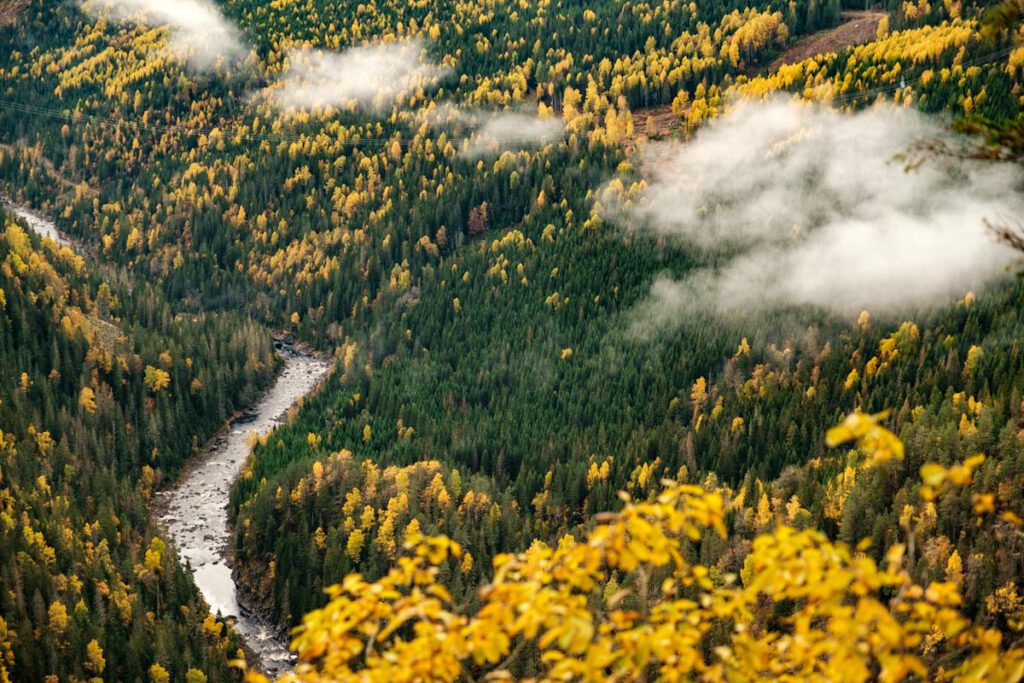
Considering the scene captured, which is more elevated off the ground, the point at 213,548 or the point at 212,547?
the point at 212,547

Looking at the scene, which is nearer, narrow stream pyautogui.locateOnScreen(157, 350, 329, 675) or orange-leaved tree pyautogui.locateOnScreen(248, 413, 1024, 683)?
orange-leaved tree pyautogui.locateOnScreen(248, 413, 1024, 683)

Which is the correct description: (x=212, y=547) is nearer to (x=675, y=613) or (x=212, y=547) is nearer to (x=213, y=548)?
(x=213, y=548)

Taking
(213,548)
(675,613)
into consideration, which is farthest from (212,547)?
(675,613)

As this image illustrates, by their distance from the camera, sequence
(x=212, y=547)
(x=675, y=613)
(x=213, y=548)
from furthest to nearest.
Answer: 1. (x=212, y=547)
2. (x=213, y=548)
3. (x=675, y=613)

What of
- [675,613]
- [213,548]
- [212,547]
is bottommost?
[213,548]

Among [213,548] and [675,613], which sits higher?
[675,613]

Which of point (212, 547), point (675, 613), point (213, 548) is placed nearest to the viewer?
point (675, 613)

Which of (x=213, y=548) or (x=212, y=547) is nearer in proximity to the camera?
(x=213, y=548)

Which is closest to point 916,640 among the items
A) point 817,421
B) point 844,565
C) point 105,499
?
point 844,565

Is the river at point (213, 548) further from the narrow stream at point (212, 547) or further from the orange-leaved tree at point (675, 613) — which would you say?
the orange-leaved tree at point (675, 613)

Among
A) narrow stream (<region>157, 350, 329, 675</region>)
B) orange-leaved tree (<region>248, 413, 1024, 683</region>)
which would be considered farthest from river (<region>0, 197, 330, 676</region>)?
orange-leaved tree (<region>248, 413, 1024, 683</region>)

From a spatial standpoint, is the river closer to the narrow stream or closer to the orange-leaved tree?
the narrow stream

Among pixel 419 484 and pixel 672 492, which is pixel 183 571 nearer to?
pixel 419 484
